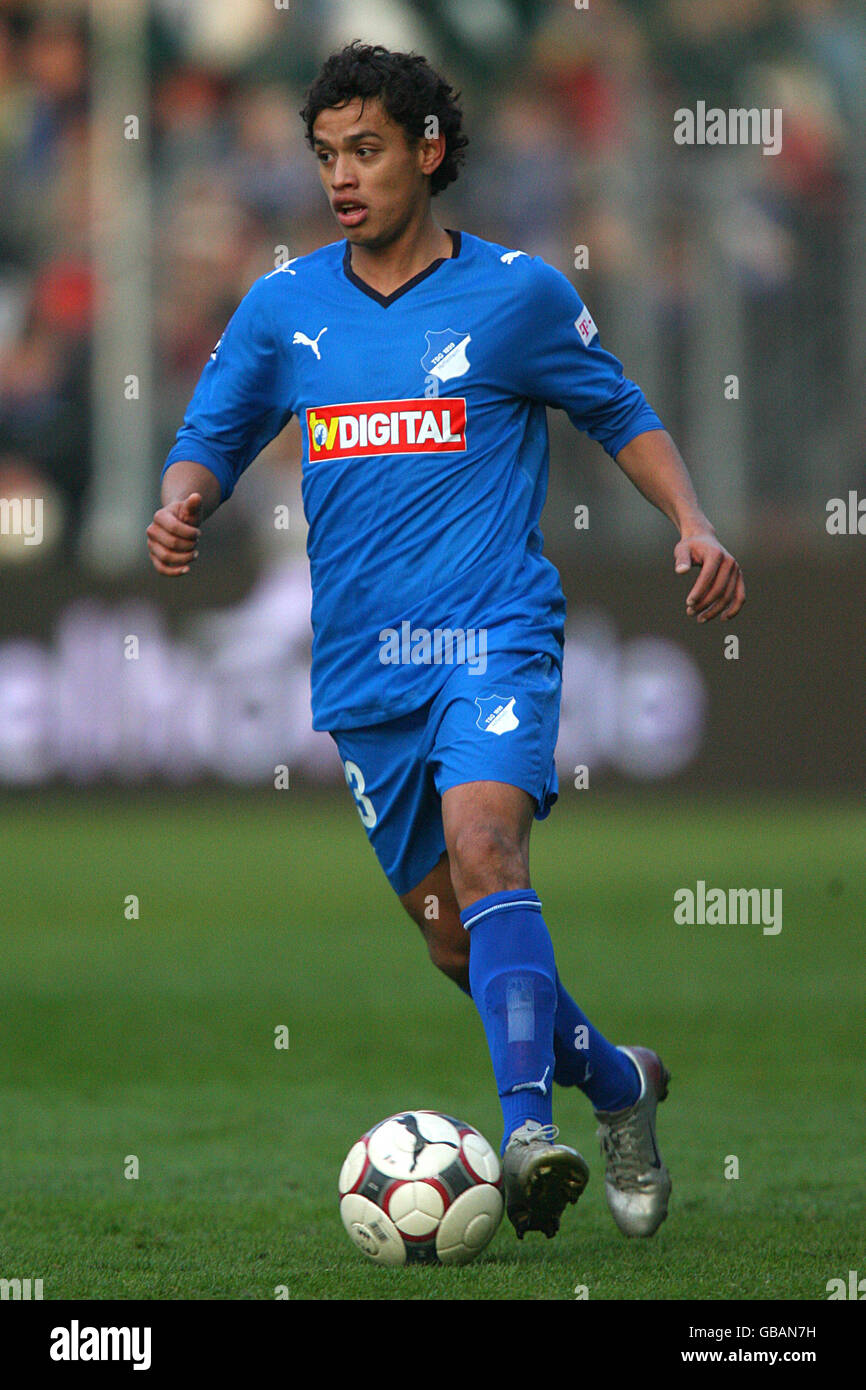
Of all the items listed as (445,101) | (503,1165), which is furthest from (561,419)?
(503,1165)

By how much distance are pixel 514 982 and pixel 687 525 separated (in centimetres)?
94

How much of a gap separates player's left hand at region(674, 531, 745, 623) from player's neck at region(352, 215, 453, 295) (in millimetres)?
793

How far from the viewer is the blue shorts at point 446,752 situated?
3.95 m

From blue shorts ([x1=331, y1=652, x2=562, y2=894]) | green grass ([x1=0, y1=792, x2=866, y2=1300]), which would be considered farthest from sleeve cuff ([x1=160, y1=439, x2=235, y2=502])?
green grass ([x1=0, y1=792, x2=866, y2=1300])

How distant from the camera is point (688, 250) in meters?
14.6

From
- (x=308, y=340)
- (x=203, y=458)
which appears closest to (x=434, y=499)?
(x=308, y=340)

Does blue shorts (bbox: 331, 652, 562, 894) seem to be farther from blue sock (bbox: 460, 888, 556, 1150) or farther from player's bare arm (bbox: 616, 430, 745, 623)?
player's bare arm (bbox: 616, 430, 745, 623)

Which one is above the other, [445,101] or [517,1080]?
[445,101]

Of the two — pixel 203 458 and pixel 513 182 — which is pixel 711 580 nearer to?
pixel 203 458

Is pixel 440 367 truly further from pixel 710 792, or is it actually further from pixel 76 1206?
pixel 710 792

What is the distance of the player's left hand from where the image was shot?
393 cm

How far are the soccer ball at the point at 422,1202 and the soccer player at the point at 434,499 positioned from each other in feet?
0.93

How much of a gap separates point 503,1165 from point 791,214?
11887 mm

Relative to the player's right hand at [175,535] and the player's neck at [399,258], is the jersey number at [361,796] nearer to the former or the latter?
the player's right hand at [175,535]
